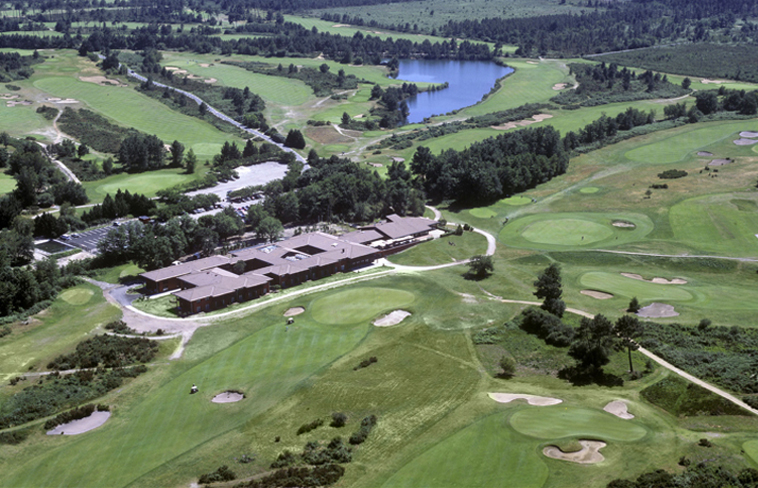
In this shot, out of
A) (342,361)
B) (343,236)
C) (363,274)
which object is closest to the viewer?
(342,361)

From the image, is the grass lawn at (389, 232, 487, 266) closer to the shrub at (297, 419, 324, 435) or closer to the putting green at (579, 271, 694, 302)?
the putting green at (579, 271, 694, 302)

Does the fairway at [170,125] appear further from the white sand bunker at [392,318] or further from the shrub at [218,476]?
the shrub at [218,476]

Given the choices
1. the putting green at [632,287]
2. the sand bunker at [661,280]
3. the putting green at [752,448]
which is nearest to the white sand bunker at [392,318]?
the putting green at [632,287]

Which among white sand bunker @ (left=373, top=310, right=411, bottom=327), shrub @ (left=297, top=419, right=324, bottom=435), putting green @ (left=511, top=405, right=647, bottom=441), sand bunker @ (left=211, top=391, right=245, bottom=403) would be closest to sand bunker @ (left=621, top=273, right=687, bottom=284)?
white sand bunker @ (left=373, top=310, right=411, bottom=327)

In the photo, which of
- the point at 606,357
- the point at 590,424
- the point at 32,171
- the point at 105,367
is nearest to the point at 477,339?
the point at 606,357

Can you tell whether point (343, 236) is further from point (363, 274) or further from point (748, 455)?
point (748, 455)
